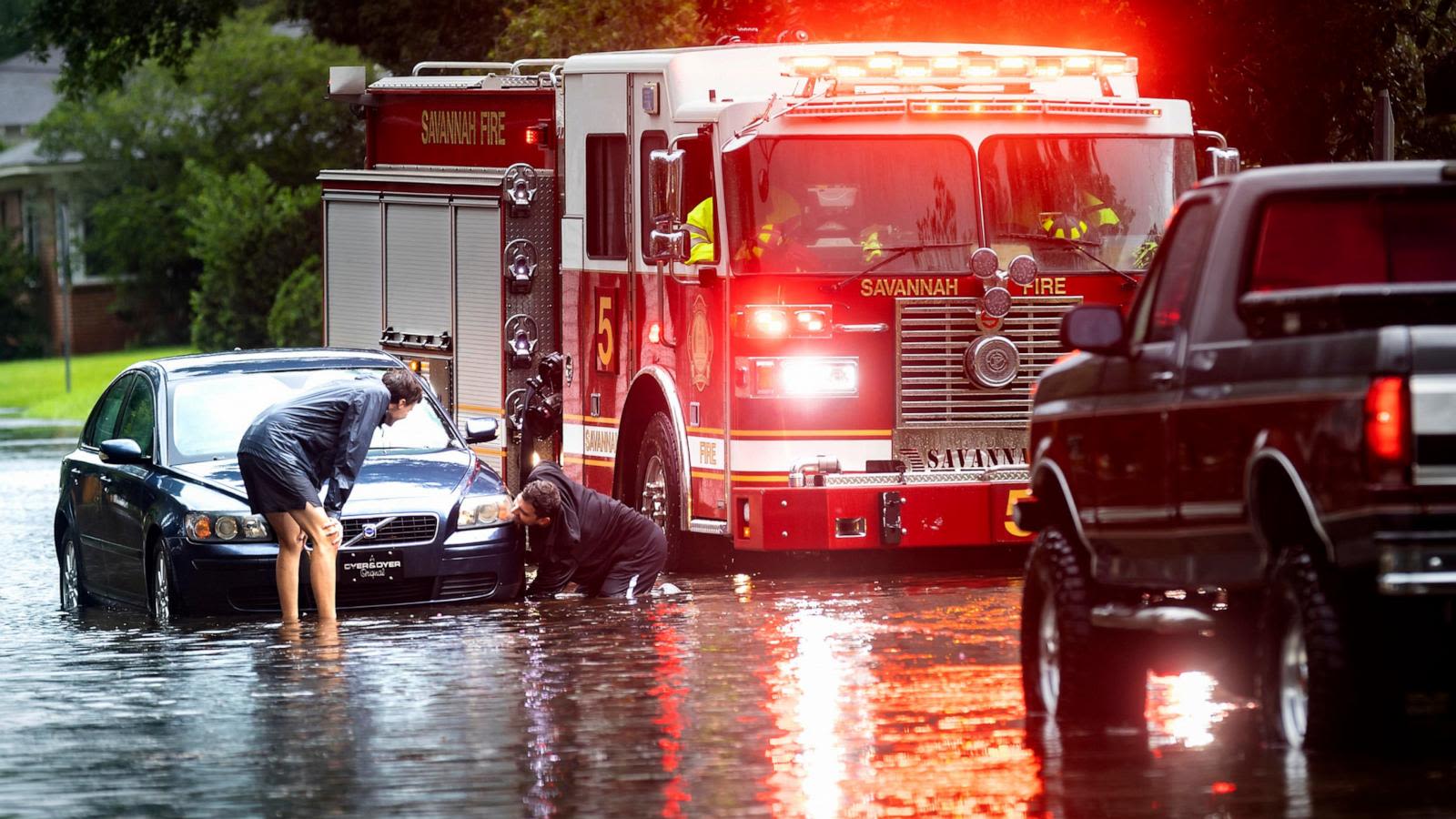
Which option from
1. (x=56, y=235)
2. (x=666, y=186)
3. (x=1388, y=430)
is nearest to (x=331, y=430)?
(x=666, y=186)

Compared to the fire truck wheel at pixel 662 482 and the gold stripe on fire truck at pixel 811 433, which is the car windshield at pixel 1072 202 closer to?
the gold stripe on fire truck at pixel 811 433

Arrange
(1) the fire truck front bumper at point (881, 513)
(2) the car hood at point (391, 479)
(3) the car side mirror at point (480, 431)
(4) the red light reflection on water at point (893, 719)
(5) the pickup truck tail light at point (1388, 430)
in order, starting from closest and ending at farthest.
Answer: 1. (5) the pickup truck tail light at point (1388, 430)
2. (4) the red light reflection on water at point (893, 719)
3. (2) the car hood at point (391, 479)
4. (1) the fire truck front bumper at point (881, 513)
5. (3) the car side mirror at point (480, 431)

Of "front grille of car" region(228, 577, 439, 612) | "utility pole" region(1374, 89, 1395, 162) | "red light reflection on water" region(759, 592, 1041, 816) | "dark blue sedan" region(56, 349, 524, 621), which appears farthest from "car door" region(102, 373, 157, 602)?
"utility pole" region(1374, 89, 1395, 162)

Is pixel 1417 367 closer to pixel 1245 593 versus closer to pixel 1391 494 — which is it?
pixel 1391 494

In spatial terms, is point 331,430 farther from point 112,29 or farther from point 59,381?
point 59,381

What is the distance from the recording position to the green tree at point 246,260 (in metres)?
57.4

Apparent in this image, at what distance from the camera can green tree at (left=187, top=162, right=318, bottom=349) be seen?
188ft

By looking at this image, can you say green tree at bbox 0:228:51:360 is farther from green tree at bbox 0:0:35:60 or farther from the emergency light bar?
the emergency light bar

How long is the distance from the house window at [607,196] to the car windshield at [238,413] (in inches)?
68.3

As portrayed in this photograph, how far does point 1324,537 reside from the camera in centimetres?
874

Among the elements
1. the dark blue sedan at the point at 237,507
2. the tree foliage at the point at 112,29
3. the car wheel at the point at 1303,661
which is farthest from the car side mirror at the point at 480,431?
the tree foliage at the point at 112,29

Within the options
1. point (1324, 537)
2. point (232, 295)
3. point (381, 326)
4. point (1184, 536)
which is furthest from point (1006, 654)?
point (232, 295)

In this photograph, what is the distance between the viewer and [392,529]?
50.4 ft

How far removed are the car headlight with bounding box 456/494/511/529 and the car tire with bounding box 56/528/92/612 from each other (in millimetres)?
2646
